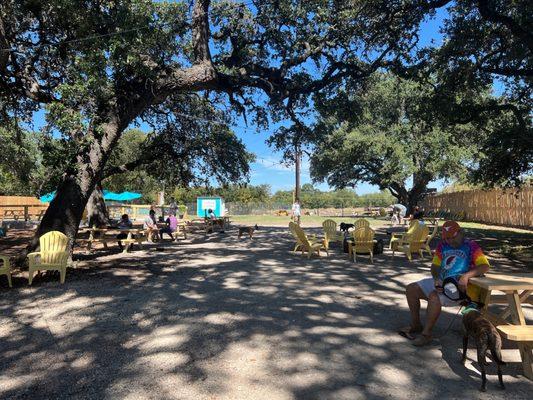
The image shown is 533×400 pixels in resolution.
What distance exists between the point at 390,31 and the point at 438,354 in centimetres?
1026

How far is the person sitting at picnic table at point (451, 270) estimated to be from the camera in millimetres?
4195

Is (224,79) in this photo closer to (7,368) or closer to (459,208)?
(7,368)

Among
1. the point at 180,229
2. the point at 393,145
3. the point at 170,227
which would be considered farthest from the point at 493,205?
the point at 170,227

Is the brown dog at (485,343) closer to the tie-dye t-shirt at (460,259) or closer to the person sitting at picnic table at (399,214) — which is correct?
the tie-dye t-shirt at (460,259)

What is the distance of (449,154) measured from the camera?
103ft

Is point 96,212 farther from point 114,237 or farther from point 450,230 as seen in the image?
point 450,230

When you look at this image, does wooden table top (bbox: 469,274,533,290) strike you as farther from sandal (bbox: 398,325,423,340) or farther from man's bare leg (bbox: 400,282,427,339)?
sandal (bbox: 398,325,423,340)

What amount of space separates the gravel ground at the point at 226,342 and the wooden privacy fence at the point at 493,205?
13864mm

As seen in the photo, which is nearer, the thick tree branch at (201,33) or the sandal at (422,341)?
the sandal at (422,341)

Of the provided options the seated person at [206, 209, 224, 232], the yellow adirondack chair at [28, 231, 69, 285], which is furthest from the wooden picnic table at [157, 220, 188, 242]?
the yellow adirondack chair at [28, 231, 69, 285]

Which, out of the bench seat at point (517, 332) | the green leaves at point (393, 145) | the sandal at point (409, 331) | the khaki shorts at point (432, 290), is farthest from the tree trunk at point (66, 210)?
the green leaves at point (393, 145)

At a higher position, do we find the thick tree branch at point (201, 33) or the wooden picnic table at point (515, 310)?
the thick tree branch at point (201, 33)

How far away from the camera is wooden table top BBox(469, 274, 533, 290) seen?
12.2 ft

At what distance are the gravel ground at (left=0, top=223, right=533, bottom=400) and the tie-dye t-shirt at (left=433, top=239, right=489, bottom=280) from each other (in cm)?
79
